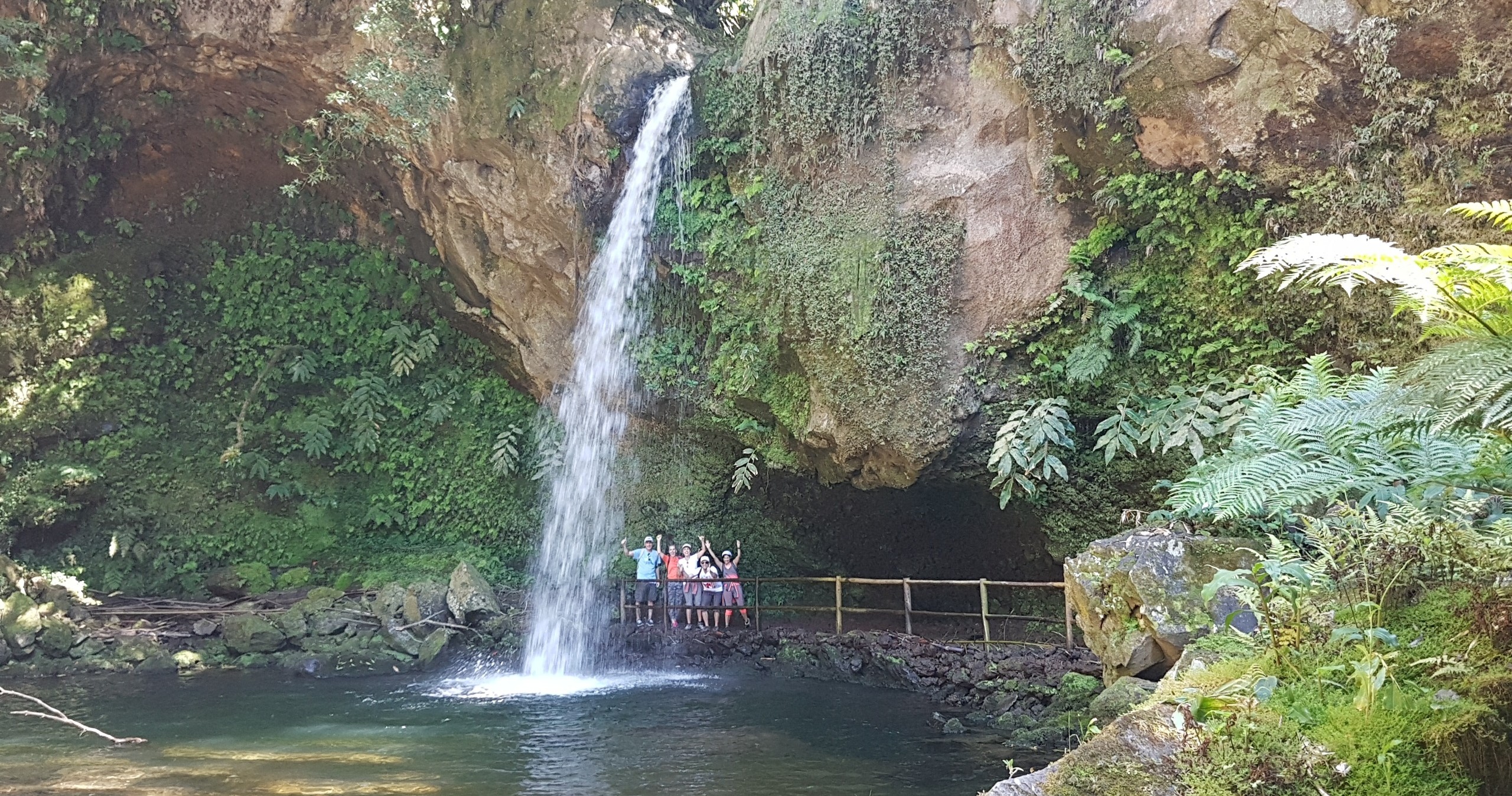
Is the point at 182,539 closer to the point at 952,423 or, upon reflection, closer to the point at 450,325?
the point at 450,325

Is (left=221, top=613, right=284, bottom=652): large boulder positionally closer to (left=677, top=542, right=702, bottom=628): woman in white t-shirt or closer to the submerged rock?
the submerged rock

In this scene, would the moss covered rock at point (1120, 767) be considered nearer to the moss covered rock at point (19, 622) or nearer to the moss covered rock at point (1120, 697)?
the moss covered rock at point (1120, 697)

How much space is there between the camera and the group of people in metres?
11.5

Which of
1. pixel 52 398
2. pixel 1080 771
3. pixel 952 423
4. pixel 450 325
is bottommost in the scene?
pixel 1080 771

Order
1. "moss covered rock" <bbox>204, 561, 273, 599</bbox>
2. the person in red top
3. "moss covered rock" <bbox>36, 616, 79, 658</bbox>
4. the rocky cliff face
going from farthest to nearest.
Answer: "moss covered rock" <bbox>204, 561, 273, 599</bbox> < the person in red top < "moss covered rock" <bbox>36, 616, 79, 658</bbox> < the rocky cliff face

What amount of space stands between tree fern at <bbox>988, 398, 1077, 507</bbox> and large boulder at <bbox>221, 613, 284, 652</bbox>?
7.81 m

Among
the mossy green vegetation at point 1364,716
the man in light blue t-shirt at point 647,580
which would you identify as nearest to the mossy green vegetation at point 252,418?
the man in light blue t-shirt at point 647,580

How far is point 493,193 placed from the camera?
1206 centimetres

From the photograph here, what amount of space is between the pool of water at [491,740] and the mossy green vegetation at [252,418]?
3.56m

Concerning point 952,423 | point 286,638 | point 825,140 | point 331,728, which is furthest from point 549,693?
point 825,140

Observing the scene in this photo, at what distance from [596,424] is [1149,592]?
326 inches

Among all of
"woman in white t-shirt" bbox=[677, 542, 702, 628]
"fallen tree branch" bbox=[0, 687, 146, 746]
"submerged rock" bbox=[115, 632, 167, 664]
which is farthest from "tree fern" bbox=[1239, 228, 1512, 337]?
"submerged rock" bbox=[115, 632, 167, 664]

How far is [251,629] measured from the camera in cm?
1071

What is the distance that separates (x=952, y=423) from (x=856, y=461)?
1.32 metres
